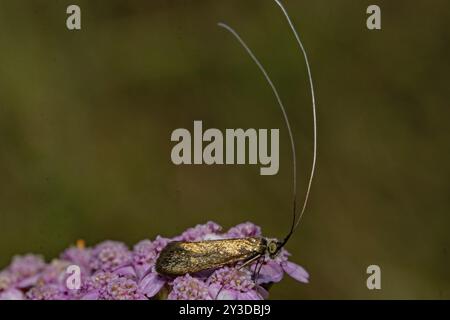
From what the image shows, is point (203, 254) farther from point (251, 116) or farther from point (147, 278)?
point (251, 116)

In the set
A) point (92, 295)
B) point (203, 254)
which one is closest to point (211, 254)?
point (203, 254)

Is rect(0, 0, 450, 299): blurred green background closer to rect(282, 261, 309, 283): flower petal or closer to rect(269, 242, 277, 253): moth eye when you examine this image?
rect(282, 261, 309, 283): flower petal

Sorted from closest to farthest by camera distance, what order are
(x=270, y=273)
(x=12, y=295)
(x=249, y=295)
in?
(x=249, y=295) < (x=270, y=273) < (x=12, y=295)

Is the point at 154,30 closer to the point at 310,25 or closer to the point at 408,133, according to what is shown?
the point at 310,25

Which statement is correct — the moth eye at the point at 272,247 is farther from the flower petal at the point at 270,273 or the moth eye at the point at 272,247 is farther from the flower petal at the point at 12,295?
the flower petal at the point at 12,295

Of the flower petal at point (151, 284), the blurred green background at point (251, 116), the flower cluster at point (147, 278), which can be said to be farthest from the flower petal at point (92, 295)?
the blurred green background at point (251, 116)
